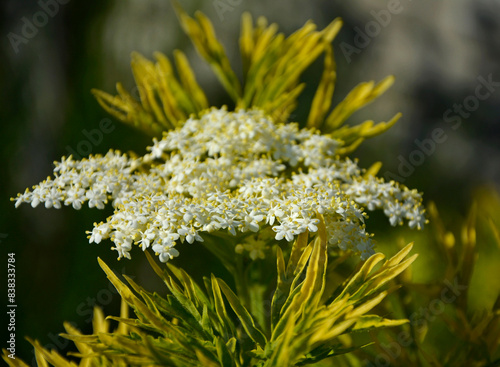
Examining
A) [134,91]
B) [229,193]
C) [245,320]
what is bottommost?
[245,320]

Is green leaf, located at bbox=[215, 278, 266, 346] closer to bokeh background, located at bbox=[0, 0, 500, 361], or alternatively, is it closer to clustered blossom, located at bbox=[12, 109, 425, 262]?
clustered blossom, located at bbox=[12, 109, 425, 262]

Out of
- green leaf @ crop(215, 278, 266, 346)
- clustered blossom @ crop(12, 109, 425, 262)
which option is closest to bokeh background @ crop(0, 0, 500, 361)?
clustered blossom @ crop(12, 109, 425, 262)

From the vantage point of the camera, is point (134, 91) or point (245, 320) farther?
point (134, 91)

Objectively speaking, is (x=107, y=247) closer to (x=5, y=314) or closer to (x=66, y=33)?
(x=5, y=314)

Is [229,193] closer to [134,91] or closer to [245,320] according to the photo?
[245,320]

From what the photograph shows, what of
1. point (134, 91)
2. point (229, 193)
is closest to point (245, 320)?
point (229, 193)

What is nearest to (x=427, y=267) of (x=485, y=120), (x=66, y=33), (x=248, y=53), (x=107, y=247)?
(x=485, y=120)
